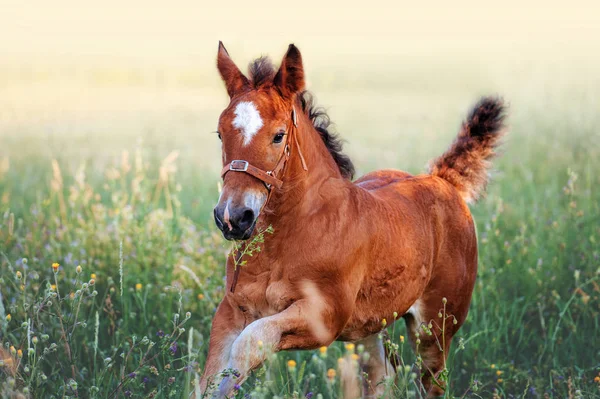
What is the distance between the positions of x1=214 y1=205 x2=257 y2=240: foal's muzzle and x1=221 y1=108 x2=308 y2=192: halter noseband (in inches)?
8.7

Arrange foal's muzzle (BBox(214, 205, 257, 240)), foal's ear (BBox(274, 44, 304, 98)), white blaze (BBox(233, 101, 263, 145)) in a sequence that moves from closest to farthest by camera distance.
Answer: foal's muzzle (BBox(214, 205, 257, 240)) → white blaze (BBox(233, 101, 263, 145)) → foal's ear (BBox(274, 44, 304, 98))

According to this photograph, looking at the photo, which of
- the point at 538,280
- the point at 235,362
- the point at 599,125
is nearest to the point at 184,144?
the point at 599,125

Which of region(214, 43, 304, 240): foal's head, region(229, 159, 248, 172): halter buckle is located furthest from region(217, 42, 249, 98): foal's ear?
region(229, 159, 248, 172): halter buckle

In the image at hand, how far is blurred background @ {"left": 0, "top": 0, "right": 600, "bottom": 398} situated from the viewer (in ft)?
19.2

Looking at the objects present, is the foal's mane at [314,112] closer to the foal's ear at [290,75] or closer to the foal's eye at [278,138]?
the foal's ear at [290,75]

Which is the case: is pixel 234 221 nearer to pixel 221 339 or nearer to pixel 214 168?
pixel 221 339

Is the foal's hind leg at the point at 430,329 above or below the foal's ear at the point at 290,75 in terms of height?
below

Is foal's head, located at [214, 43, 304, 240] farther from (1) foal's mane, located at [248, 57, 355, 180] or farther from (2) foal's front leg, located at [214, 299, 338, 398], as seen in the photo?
(2) foal's front leg, located at [214, 299, 338, 398]

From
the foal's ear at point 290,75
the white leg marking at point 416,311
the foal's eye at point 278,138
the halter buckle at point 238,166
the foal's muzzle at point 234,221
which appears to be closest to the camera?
the foal's muzzle at point 234,221

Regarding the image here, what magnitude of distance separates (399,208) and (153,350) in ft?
6.52

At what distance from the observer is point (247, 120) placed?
4.15m

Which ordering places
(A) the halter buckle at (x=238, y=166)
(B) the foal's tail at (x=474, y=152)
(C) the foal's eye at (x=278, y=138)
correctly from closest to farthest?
1. (A) the halter buckle at (x=238, y=166)
2. (C) the foal's eye at (x=278, y=138)
3. (B) the foal's tail at (x=474, y=152)

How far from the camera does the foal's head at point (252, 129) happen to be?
3898 millimetres

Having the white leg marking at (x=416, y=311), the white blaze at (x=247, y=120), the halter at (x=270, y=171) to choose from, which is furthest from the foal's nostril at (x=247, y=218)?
the white leg marking at (x=416, y=311)
